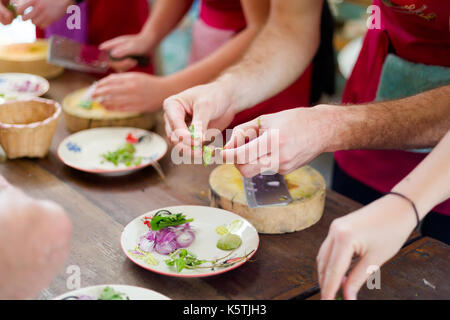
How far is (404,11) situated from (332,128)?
425 mm

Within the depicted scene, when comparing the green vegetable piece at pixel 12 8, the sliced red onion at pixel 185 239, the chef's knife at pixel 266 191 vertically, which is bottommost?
the sliced red onion at pixel 185 239

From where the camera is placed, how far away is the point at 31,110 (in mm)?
1509

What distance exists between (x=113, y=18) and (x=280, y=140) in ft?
5.59

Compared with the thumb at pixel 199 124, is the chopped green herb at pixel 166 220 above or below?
below

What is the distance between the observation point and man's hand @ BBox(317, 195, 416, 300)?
0.82 metres

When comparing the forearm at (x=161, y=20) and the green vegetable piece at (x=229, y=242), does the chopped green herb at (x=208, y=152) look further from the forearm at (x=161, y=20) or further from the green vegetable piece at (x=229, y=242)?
the forearm at (x=161, y=20)

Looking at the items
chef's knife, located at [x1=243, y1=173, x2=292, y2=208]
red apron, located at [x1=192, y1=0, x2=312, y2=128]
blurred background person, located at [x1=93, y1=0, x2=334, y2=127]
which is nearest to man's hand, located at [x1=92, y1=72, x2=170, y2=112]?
blurred background person, located at [x1=93, y1=0, x2=334, y2=127]

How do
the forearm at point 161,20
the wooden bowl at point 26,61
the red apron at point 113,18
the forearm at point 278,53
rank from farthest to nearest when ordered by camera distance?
the red apron at point 113,18 < the forearm at point 161,20 < the wooden bowl at point 26,61 < the forearm at point 278,53

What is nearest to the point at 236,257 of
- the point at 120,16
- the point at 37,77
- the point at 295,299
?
the point at 295,299

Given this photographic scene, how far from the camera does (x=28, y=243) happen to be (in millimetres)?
719

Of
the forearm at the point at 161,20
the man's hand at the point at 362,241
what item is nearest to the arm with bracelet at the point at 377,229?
the man's hand at the point at 362,241

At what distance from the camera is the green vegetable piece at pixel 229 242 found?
1056mm

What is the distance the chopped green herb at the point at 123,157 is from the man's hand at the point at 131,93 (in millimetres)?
228

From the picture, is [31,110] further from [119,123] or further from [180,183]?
[180,183]
